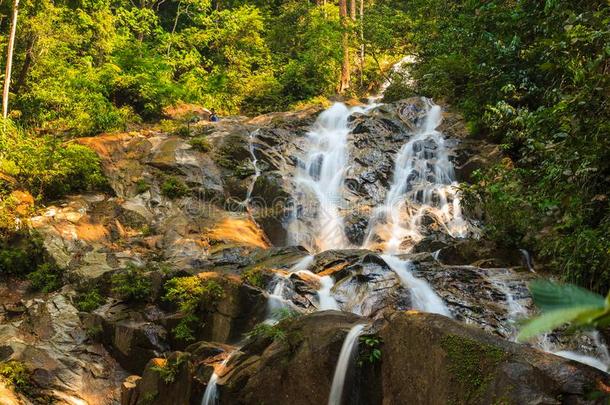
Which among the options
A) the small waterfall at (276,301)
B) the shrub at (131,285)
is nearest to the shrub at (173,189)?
the shrub at (131,285)

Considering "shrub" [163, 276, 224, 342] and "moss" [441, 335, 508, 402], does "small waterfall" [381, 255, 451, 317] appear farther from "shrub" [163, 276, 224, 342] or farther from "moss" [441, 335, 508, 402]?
"moss" [441, 335, 508, 402]

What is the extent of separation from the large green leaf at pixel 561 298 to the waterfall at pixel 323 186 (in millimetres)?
12103

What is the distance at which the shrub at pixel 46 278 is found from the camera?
1000 cm


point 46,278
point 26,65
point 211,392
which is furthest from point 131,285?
point 26,65

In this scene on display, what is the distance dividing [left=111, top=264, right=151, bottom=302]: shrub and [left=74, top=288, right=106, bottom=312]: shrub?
31cm

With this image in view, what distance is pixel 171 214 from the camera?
13023 millimetres

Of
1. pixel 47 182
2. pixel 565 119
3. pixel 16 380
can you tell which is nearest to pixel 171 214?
pixel 47 182

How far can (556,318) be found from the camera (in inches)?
31.4

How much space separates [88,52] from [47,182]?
1079 centimetres

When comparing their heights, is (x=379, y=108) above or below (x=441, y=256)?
above

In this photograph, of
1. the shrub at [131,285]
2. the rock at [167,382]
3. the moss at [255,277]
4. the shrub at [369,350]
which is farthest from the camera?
the shrub at [131,285]

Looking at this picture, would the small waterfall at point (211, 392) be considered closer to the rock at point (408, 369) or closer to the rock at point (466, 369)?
the rock at point (408, 369)

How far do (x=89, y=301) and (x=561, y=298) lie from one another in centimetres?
990

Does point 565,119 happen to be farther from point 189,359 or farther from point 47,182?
point 47,182
